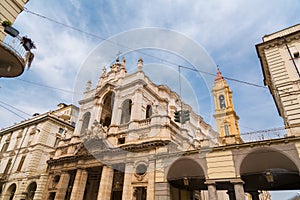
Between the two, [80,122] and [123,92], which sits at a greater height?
[123,92]

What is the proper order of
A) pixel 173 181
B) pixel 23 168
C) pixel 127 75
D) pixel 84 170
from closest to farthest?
pixel 173 181
pixel 84 170
pixel 127 75
pixel 23 168

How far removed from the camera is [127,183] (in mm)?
17469

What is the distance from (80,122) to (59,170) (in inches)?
257

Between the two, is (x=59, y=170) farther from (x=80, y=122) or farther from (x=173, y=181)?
(x=173, y=181)

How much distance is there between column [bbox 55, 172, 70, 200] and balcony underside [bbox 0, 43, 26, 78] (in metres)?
15.7

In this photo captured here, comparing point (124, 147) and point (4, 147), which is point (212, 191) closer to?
point (124, 147)

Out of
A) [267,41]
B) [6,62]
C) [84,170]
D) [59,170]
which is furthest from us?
[59,170]

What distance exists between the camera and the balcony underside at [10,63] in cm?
972

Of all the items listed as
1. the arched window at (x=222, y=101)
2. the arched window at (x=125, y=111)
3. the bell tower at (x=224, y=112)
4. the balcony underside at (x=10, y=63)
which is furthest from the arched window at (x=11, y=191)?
the arched window at (x=222, y=101)

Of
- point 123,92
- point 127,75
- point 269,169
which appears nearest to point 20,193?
point 123,92

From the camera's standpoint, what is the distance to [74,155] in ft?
73.5

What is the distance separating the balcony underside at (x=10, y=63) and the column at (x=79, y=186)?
13725mm

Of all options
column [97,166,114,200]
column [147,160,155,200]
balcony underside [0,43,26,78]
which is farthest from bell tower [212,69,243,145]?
balcony underside [0,43,26,78]

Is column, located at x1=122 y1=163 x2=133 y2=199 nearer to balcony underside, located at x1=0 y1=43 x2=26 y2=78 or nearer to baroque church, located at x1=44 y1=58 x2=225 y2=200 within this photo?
baroque church, located at x1=44 y1=58 x2=225 y2=200
